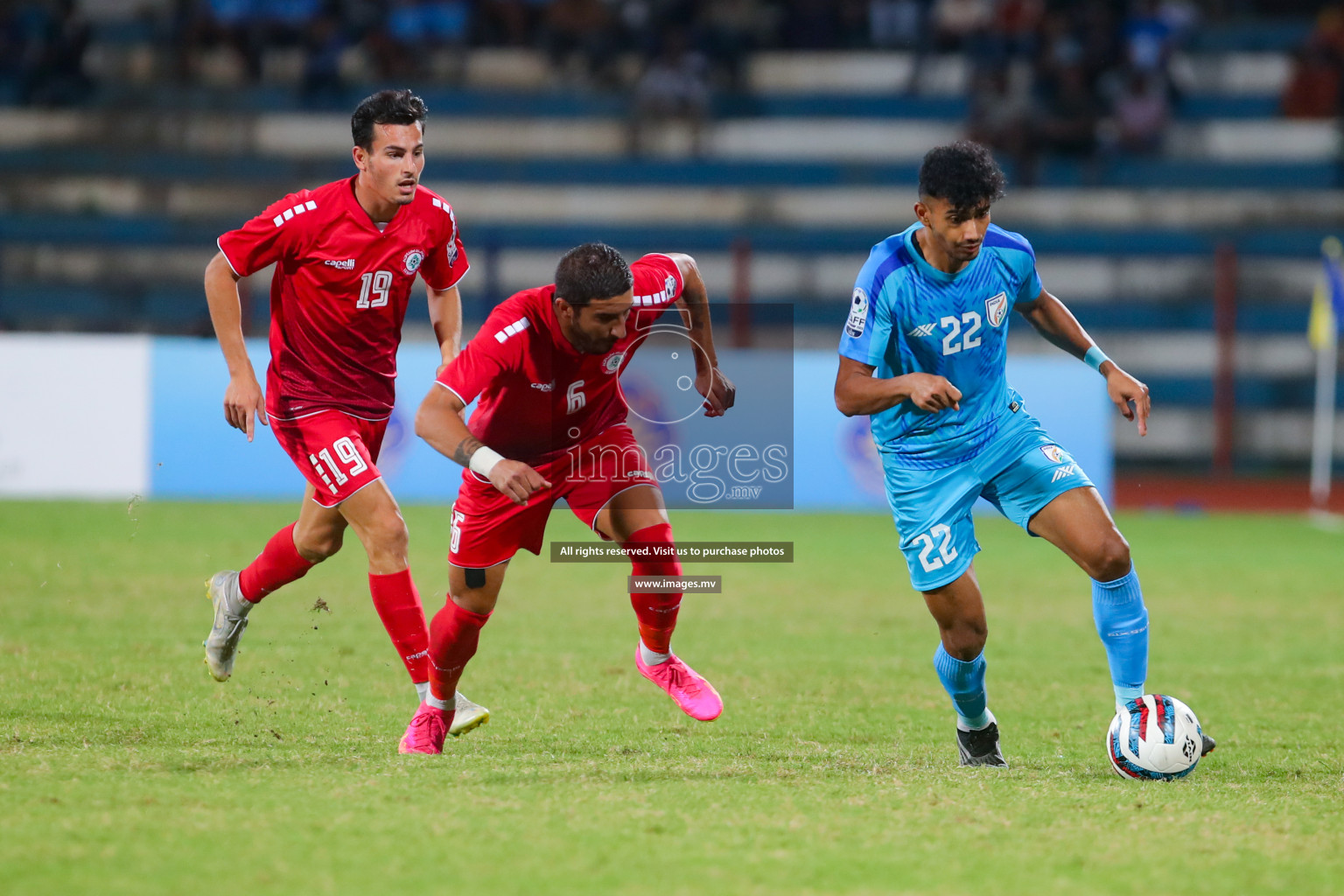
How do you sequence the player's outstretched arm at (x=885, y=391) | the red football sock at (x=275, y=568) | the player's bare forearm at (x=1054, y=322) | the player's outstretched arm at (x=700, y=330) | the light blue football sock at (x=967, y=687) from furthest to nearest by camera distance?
the red football sock at (x=275, y=568) < the player's outstretched arm at (x=700, y=330) < the player's bare forearm at (x=1054, y=322) < the light blue football sock at (x=967, y=687) < the player's outstretched arm at (x=885, y=391)

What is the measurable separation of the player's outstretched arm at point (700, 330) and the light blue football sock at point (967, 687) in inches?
53.5

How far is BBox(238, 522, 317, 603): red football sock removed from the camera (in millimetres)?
6387

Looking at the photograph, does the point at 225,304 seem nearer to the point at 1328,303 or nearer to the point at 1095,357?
the point at 1095,357

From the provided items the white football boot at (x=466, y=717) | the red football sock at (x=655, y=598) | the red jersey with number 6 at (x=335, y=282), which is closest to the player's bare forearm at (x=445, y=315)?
the red jersey with number 6 at (x=335, y=282)

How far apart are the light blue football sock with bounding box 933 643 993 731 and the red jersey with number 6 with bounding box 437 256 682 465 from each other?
64.5 inches

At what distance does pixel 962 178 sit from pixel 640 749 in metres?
2.39

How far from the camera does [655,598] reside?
5996 millimetres

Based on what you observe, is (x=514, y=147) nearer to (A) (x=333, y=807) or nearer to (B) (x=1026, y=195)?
(B) (x=1026, y=195)

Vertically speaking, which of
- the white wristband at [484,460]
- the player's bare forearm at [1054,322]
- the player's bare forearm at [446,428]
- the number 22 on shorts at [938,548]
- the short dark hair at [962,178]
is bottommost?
the number 22 on shorts at [938,548]

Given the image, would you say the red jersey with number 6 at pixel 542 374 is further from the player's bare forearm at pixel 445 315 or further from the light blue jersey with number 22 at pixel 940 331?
the light blue jersey with number 22 at pixel 940 331

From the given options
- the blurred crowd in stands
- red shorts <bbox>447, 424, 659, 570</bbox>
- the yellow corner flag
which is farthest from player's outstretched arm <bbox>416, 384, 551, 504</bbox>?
the blurred crowd in stands

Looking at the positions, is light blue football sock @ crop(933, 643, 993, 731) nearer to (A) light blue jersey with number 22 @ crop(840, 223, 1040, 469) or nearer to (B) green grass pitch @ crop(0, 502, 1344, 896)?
(B) green grass pitch @ crop(0, 502, 1344, 896)

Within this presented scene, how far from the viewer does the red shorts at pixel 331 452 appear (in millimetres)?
5867

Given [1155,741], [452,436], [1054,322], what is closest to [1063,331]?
[1054,322]
